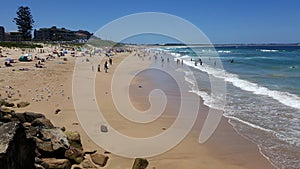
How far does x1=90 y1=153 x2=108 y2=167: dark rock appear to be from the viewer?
264 inches

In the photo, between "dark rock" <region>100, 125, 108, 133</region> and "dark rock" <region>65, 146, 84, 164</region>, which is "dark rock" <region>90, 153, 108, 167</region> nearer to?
"dark rock" <region>65, 146, 84, 164</region>

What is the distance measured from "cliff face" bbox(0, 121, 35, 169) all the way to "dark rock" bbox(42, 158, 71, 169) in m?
0.82

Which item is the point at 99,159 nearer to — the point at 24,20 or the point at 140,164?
the point at 140,164

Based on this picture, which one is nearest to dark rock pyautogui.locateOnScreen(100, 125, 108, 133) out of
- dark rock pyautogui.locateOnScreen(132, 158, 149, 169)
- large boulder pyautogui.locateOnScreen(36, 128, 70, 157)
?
large boulder pyautogui.locateOnScreen(36, 128, 70, 157)

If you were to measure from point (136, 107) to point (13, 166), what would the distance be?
29.8ft

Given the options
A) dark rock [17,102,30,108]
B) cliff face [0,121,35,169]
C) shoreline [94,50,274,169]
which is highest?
cliff face [0,121,35,169]

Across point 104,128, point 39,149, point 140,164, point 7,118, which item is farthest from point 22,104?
point 140,164

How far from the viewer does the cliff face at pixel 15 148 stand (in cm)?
398

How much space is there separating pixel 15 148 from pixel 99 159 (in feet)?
8.82

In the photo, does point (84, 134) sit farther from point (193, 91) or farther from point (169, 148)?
point (193, 91)

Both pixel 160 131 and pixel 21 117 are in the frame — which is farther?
pixel 160 131

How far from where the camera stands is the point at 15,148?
4.38 metres

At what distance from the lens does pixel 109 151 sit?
7.55 metres

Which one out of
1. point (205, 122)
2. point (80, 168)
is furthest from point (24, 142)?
point (205, 122)
